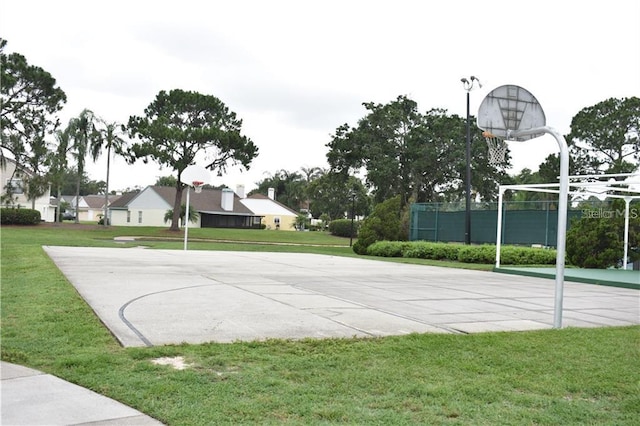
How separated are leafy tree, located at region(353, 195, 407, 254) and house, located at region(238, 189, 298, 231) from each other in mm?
→ 41913

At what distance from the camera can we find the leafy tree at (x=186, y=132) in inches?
1651

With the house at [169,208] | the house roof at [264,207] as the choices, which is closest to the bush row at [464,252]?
the house at [169,208]

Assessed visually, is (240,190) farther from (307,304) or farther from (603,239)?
(307,304)

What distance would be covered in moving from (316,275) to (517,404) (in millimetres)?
9420

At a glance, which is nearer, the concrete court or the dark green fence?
the concrete court

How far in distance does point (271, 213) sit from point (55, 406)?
6537cm

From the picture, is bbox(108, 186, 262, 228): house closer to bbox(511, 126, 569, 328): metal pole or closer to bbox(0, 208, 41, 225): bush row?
bbox(0, 208, 41, 225): bush row

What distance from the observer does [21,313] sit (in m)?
6.65

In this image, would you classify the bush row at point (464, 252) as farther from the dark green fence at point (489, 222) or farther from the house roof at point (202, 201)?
the house roof at point (202, 201)

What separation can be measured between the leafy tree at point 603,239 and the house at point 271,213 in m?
51.0

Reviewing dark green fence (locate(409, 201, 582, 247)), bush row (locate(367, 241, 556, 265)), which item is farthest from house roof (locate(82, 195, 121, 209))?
bush row (locate(367, 241, 556, 265))

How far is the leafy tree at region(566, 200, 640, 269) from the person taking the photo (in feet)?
59.1

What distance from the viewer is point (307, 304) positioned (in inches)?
322

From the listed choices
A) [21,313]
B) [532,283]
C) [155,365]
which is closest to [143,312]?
[21,313]
